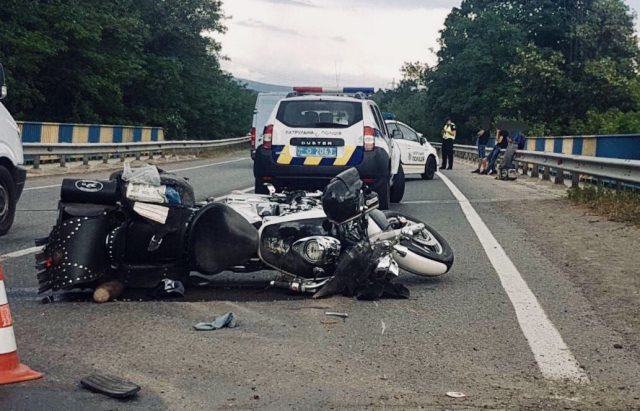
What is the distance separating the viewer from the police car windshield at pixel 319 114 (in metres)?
13.4

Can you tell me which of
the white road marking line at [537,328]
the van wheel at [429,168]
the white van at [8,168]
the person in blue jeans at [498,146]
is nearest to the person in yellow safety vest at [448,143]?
the person in blue jeans at [498,146]

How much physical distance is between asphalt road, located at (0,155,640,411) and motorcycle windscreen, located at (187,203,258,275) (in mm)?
268

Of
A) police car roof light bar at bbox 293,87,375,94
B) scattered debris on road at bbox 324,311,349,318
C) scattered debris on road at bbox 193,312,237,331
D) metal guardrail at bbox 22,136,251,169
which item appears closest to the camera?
scattered debris on road at bbox 193,312,237,331

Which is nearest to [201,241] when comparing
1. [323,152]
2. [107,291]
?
[107,291]

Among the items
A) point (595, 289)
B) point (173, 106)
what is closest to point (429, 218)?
point (595, 289)

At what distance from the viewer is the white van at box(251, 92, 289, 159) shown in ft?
92.2

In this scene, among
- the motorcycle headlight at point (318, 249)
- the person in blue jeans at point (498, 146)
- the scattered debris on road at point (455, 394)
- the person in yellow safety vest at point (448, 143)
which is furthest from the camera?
the person in yellow safety vest at point (448, 143)

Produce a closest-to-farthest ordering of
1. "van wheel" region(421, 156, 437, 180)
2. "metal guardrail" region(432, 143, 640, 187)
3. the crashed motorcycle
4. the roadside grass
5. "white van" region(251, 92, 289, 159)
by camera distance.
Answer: the crashed motorcycle < the roadside grass < "metal guardrail" region(432, 143, 640, 187) < "van wheel" region(421, 156, 437, 180) < "white van" region(251, 92, 289, 159)

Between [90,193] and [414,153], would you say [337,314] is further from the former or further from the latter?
[414,153]

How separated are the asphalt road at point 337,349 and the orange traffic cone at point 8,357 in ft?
0.22

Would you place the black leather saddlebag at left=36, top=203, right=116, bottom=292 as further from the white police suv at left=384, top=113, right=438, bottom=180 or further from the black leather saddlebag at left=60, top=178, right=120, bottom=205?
the white police suv at left=384, top=113, right=438, bottom=180

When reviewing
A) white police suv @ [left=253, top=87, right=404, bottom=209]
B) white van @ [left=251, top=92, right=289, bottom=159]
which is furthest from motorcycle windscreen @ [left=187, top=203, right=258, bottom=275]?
white van @ [left=251, top=92, right=289, bottom=159]

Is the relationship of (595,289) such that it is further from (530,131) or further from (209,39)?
(209,39)

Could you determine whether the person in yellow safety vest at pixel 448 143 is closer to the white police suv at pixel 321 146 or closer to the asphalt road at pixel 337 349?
the white police suv at pixel 321 146
